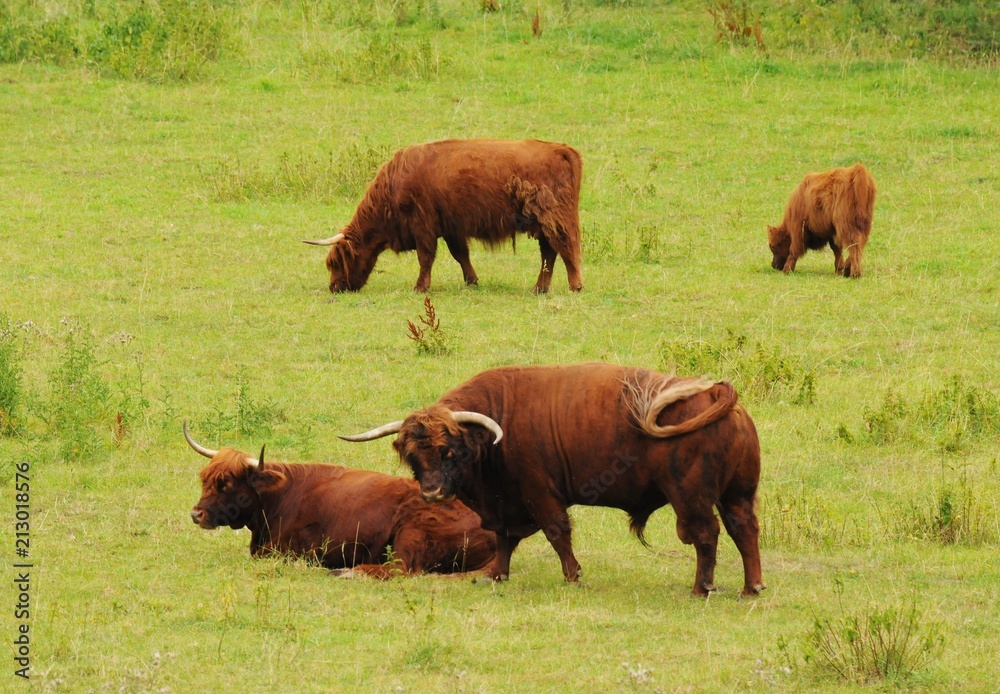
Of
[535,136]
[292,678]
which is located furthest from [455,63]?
[292,678]

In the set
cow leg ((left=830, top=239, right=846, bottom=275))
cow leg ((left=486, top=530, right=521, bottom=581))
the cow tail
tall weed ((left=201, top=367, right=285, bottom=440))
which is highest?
the cow tail


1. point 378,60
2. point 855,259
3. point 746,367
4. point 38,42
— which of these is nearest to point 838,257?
point 855,259

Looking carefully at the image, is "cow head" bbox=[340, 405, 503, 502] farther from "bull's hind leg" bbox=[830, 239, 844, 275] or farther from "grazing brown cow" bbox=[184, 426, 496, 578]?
"bull's hind leg" bbox=[830, 239, 844, 275]

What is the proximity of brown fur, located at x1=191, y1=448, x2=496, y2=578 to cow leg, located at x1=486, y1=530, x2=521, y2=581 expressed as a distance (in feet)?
1.57

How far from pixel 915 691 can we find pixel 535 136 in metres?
16.3

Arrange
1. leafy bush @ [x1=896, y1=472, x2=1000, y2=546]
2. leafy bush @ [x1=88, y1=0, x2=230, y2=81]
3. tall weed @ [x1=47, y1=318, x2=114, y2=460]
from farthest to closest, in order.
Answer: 1. leafy bush @ [x1=88, y1=0, x2=230, y2=81]
2. tall weed @ [x1=47, y1=318, x2=114, y2=460]
3. leafy bush @ [x1=896, y1=472, x2=1000, y2=546]

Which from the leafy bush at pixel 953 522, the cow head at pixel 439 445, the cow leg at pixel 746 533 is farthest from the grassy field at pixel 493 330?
the cow head at pixel 439 445

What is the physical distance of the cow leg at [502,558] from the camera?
29.8ft

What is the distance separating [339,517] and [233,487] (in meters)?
0.71

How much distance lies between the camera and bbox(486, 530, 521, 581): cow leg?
9070 millimetres

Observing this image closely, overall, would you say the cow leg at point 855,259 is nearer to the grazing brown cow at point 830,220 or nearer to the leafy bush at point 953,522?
the grazing brown cow at point 830,220

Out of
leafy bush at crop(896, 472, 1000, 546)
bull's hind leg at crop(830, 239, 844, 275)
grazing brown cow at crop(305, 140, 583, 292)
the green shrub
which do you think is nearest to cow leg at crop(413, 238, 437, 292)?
grazing brown cow at crop(305, 140, 583, 292)

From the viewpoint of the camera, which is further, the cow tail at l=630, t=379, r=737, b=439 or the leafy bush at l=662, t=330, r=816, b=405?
the leafy bush at l=662, t=330, r=816, b=405

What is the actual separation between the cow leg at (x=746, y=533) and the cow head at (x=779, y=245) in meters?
9.49
